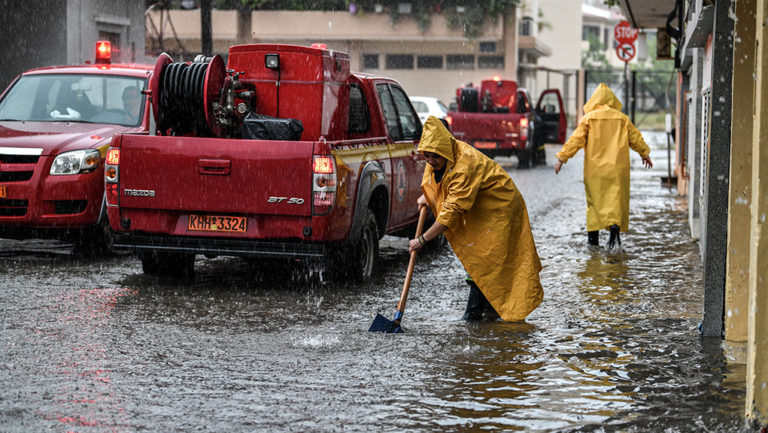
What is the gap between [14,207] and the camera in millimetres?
10609

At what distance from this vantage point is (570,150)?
11.9m

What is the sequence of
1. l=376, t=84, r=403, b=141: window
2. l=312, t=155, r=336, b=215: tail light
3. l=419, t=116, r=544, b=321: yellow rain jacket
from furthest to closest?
l=376, t=84, r=403, b=141: window, l=312, t=155, r=336, b=215: tail light, l=419, t=116, r=544, b=321: yellow rain jacket

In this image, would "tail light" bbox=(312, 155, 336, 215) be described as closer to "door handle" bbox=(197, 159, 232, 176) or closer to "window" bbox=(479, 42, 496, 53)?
"door handle" bbox=(197, 159, 232, 176)

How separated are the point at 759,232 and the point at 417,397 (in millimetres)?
1956

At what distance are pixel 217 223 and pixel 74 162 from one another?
2240 mm

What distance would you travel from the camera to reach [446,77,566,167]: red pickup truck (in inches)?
1035

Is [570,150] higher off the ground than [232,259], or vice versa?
[570,150]

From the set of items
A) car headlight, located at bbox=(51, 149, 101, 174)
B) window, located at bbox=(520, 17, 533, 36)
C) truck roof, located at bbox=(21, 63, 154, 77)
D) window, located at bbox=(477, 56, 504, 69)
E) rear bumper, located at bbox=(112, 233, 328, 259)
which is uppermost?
window, located at bbox=(520, 17, 533, 36)

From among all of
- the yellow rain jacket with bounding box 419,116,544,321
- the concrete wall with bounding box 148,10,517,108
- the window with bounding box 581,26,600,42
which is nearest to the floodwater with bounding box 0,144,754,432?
the yellow rain jacket with bounding box 419,116,544,321

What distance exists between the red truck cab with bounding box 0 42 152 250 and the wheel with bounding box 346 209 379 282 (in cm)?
264

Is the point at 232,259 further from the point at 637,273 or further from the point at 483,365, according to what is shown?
the point at 483,365

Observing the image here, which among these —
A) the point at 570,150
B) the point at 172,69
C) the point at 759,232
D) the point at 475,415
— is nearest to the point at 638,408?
the point at 475,415

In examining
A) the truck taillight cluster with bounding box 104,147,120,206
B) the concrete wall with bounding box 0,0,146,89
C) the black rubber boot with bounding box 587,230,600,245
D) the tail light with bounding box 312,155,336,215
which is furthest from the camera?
the concrete wall with bounding box 0,0,146,89

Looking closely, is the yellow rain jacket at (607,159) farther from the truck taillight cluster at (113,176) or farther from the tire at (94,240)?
the truck taillight cluster at (113,176)
